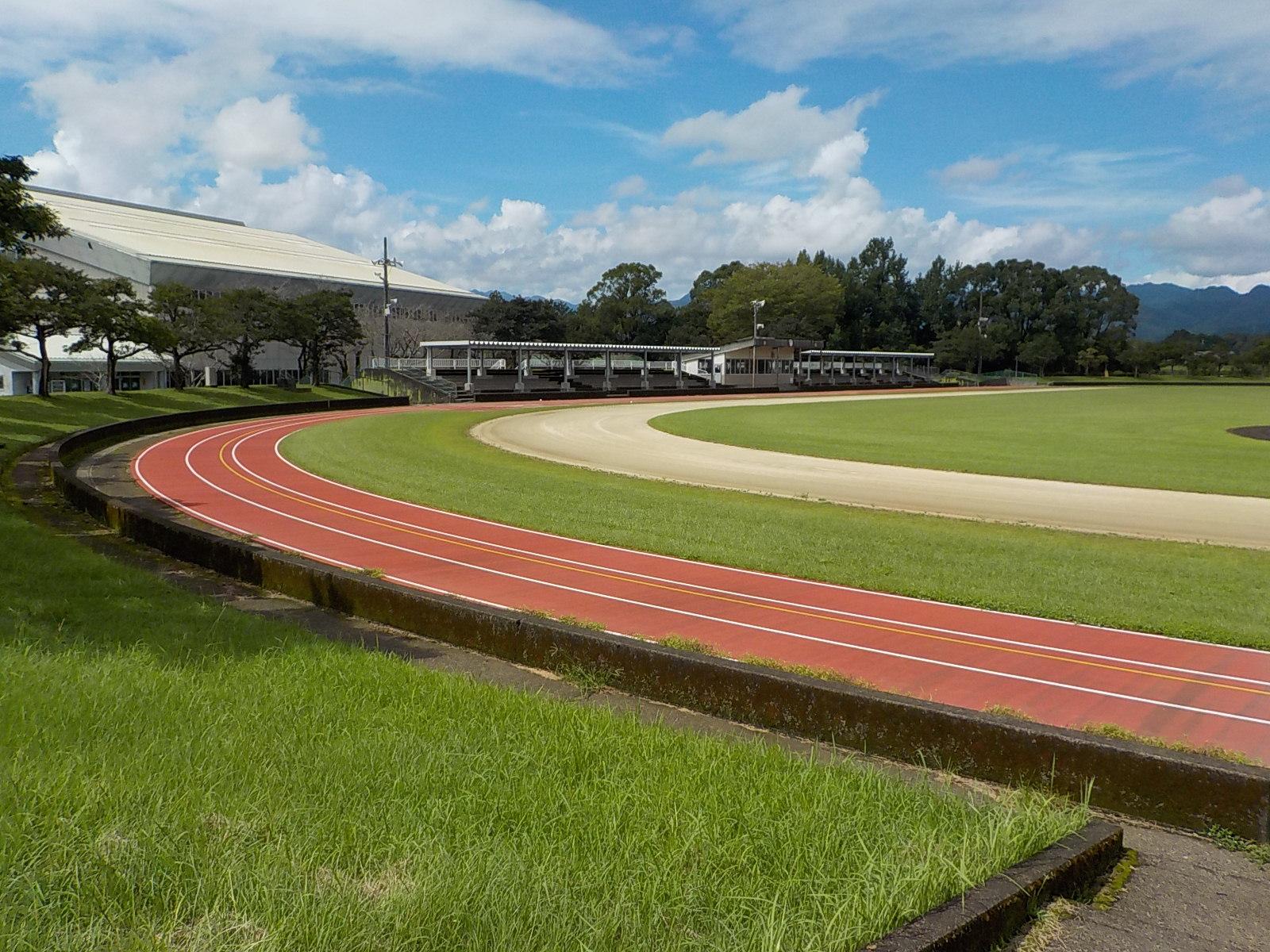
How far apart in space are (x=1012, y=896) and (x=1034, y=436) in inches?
1527

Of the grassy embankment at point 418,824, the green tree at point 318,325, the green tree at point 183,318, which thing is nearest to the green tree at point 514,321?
the green tree at point 318,325

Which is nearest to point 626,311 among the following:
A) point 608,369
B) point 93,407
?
point 608,369

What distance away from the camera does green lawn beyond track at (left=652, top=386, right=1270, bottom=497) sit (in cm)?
Result: 2741

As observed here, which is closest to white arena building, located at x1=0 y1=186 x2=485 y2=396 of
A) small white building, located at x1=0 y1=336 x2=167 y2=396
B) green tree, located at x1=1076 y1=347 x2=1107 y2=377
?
small white building, located at x1=0 y1=336 x2=167 y2=396

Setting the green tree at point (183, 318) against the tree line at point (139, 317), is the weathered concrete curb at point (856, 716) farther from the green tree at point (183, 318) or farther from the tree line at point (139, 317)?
the green tree at point (183, 318)

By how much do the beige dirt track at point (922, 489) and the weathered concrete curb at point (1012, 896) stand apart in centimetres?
1457

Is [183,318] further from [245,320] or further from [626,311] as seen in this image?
[626,311]

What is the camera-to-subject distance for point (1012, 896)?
4.21 m

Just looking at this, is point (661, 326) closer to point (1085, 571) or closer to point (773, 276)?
point (773, 276)

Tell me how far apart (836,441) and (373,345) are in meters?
64.2

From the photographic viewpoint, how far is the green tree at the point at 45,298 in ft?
142

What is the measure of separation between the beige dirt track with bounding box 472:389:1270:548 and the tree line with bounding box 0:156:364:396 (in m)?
16.6

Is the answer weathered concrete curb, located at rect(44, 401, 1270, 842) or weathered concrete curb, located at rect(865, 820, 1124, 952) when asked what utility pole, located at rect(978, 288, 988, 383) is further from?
weathered concrete curb, located at rect(865, 820, 1124, 952)

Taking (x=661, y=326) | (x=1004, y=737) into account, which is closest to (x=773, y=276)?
(x=661, y=326)
